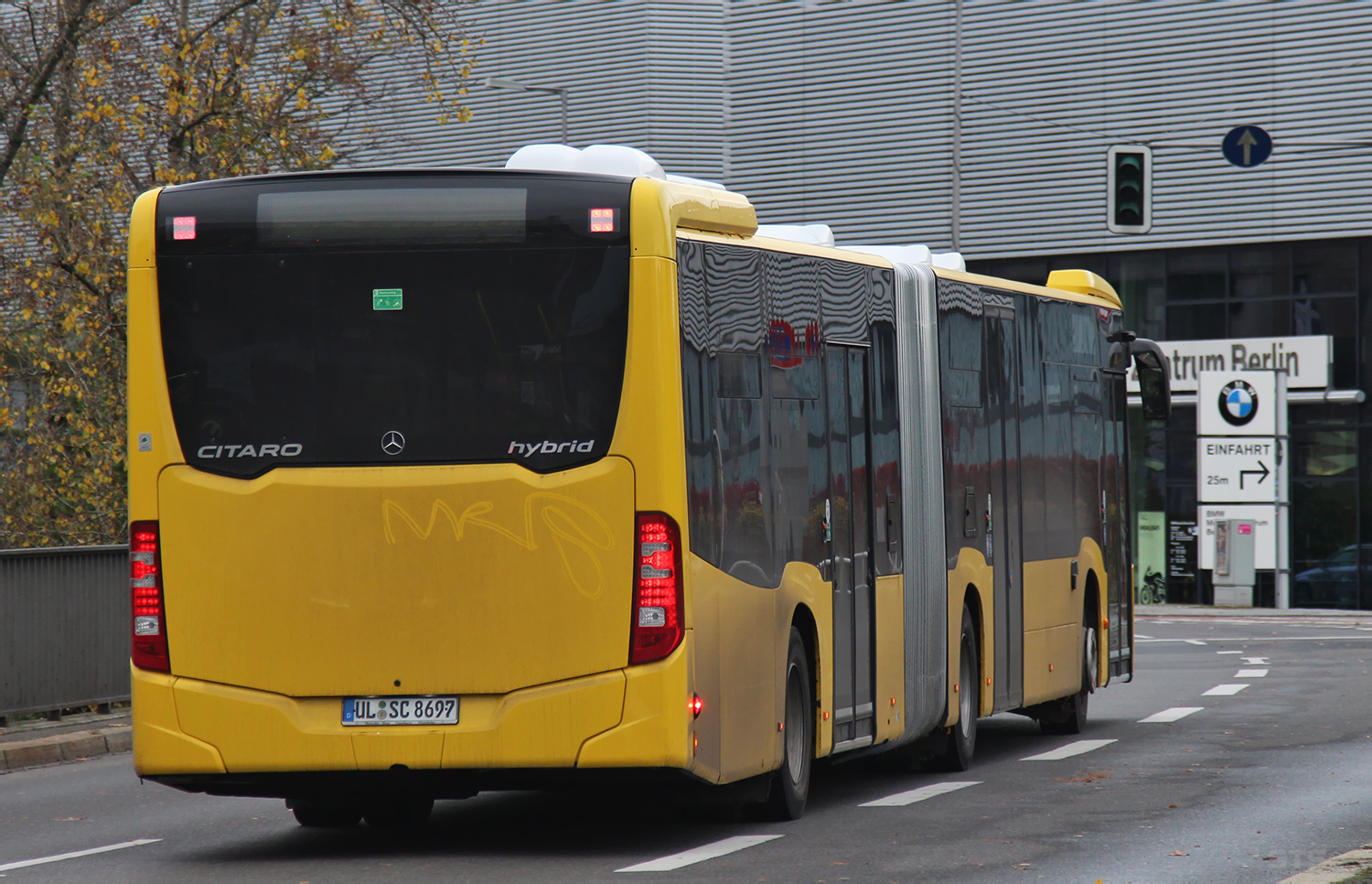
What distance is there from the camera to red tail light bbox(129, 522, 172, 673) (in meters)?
9.41

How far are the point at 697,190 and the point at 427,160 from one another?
1434 inches

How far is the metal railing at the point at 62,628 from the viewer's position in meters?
15.9

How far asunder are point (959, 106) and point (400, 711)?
29.1m

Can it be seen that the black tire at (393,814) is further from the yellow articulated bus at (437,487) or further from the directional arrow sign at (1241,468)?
the directional arrow sign at (1241,468)

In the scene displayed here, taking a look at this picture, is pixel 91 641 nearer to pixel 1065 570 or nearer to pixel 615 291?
pixel 1065 570

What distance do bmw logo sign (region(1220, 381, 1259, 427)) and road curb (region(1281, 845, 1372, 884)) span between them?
2922 centimetres

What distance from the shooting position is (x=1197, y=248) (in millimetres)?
38812

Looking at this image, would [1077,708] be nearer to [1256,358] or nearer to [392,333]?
[392,333]

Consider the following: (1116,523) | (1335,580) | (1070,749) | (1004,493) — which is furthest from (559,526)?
(1335,580)

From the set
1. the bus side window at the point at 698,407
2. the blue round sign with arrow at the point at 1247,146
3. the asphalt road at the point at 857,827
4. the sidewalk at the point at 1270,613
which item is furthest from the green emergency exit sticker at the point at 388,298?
the sidewalk at the point at 1270,613

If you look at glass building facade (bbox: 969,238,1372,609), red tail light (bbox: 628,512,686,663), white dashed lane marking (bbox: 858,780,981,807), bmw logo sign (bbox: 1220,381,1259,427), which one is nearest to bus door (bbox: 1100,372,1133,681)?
white dashed lane marking (bbox: 858,780,981,807)

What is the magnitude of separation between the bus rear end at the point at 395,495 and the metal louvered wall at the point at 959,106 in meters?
28.3

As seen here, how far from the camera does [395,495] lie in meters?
9.24

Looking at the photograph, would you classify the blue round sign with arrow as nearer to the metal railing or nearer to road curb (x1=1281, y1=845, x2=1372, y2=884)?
the metal railing
